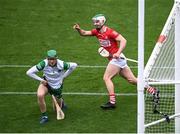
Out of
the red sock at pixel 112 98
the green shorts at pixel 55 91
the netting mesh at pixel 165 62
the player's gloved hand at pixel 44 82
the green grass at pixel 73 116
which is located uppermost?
the netting mesh at pixel 165 62

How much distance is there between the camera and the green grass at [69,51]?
12.7 m

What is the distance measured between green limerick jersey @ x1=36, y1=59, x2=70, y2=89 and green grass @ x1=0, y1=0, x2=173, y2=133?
773 millimetres

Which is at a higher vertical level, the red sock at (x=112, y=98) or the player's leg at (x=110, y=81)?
the player's leg at (x=110, y=81)

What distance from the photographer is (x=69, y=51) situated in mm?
17656

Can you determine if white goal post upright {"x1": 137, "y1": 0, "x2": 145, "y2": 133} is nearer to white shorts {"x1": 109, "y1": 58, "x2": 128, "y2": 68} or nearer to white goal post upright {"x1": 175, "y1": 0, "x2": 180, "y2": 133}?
white goal post upright {"x1": 175, "y1": 0, "x2": 180, "y2": 133}

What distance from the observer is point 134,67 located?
16.3m

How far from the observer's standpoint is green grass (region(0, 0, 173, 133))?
1273cm

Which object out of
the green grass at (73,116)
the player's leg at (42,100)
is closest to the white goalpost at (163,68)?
the green grass at (73,116)

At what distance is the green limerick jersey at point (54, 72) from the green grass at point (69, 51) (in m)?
0.77

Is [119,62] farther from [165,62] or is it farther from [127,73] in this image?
[165,62]

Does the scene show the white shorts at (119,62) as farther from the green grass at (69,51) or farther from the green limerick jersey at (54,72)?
the green limerick jersey at (54,72)

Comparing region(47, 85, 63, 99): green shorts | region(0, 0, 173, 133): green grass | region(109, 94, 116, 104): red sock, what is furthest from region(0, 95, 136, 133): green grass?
region(47, 85, 63, 99): green shorts

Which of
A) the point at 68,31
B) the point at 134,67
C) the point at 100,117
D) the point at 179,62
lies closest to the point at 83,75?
the point at 134,67

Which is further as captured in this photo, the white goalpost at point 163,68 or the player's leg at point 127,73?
the player's leg at point 127,73
